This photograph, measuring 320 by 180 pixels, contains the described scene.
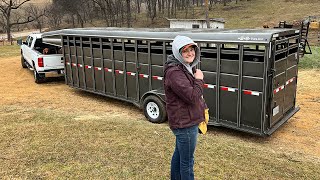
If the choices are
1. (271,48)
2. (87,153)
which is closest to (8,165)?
(87,153)

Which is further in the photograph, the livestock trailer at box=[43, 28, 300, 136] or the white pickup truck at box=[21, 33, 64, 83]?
the white pickup truck at box=[21, 33, 64, 83]

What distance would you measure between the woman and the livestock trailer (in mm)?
3197

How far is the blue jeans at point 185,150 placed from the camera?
11.7ft

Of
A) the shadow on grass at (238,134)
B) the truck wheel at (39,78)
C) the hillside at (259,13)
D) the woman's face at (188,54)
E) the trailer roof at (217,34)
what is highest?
the hillside at (259,13)

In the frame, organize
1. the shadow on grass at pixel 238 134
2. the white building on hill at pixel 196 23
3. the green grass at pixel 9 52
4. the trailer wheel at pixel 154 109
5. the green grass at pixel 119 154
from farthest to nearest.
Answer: the white building on hill at pixel 196 23 < the green grass at pixel 9 52 < the trailer wheel at pixel 154 109 < the shadow on grass at pixel 238 134 < the green grass at pixel 119 154

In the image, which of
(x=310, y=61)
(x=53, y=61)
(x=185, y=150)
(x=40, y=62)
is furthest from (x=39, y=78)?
(x=310, y=61)

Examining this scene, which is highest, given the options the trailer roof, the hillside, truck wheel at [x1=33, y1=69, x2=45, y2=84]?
the hillside

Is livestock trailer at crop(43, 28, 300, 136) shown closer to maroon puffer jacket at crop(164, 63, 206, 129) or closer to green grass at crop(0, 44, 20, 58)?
maroon puffer jacket at crop(164, 63, 206, 129)

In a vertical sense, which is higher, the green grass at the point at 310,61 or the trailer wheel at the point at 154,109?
the green grass at the point at 310,61

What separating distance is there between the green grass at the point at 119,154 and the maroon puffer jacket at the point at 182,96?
1.71 meters

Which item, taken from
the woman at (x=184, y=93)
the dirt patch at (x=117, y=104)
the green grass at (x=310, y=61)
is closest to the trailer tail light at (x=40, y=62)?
the dirt patch at (x=117, y=104)

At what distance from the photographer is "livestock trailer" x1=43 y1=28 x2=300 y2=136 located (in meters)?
6.52

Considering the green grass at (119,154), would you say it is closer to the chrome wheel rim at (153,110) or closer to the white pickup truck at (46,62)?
the chrome wheel rim at (153,110)

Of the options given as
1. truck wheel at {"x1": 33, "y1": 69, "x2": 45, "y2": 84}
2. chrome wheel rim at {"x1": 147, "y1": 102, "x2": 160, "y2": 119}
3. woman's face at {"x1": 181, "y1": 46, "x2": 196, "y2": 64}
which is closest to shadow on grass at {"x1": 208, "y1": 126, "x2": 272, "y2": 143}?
chrome wheel rim at {"x1": 147, "y1": 102, "x2": 160, "y2": 119}
